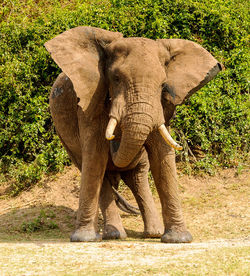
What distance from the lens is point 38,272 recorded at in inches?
186

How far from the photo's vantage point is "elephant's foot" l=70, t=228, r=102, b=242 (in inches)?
269

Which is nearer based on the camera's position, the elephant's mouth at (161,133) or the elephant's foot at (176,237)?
the elephant's mouth at (161,133)

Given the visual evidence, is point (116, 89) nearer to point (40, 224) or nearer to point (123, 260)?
point (123, 260)

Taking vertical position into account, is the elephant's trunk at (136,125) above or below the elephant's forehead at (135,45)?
below

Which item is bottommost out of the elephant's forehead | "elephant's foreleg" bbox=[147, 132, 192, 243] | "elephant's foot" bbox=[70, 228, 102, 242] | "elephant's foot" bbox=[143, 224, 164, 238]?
"elephant's foot" bbox=[143, 224, 164, 238]

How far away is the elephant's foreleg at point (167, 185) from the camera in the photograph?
6.71 m

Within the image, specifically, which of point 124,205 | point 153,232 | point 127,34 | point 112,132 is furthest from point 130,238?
point 127,34

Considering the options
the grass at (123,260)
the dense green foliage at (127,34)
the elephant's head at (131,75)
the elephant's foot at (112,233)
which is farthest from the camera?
the dense green foliage at (127,34)

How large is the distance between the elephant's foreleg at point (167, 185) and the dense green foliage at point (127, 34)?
148 inches

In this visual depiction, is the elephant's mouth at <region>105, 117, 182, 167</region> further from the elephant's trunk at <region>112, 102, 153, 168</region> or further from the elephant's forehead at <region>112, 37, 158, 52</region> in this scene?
the elephant's forehead at <region>112, 37, 158, 52</region>

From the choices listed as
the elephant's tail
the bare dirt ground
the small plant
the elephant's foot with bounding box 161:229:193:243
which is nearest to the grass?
the bare dirt ground

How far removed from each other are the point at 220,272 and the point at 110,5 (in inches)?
341

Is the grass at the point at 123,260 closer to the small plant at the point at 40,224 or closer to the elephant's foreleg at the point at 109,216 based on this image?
the elephant's foreleg at the point at 109,216

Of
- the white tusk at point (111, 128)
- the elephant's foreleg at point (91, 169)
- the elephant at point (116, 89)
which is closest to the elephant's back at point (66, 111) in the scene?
the elephant at point (116, 89)
